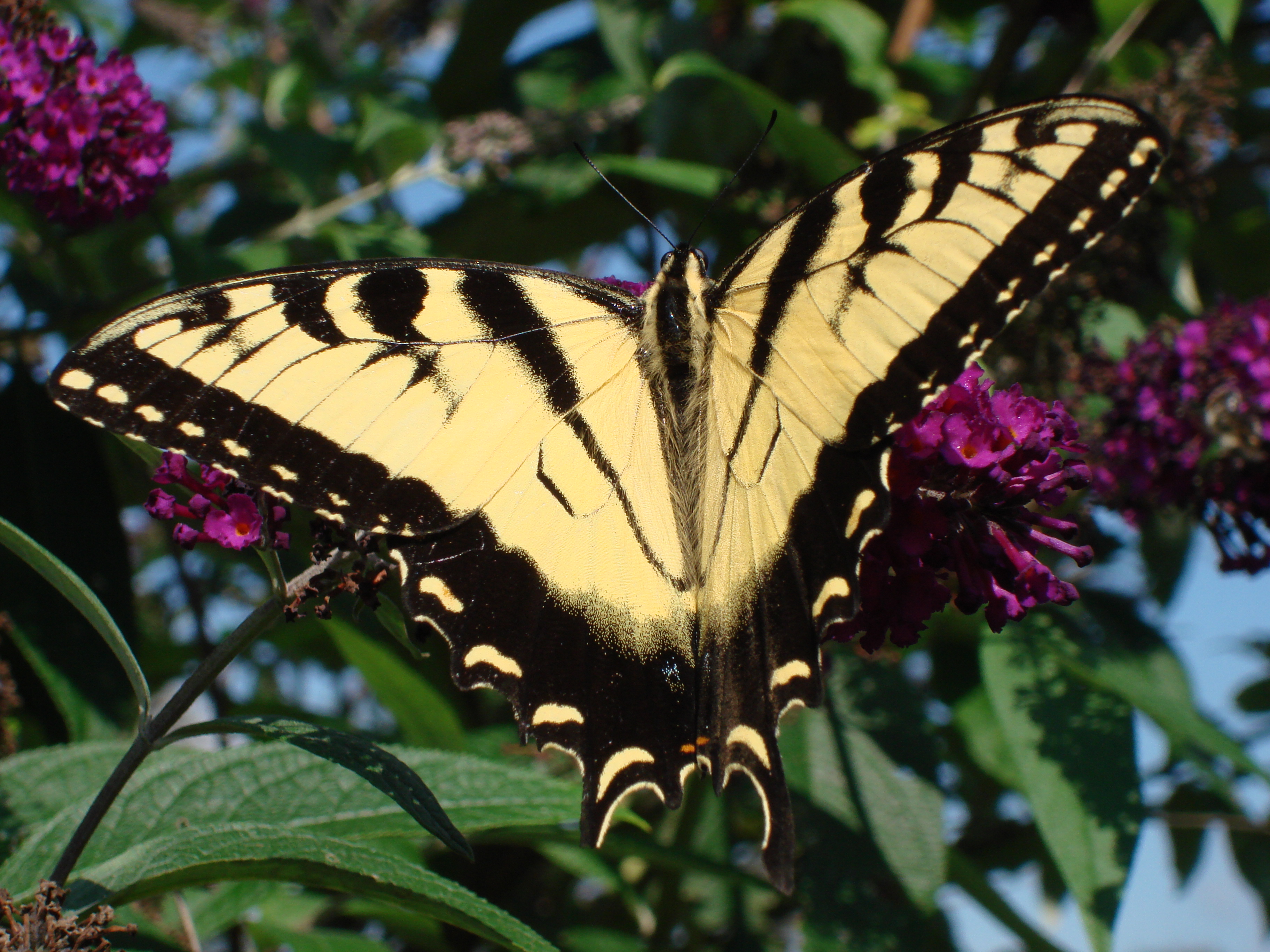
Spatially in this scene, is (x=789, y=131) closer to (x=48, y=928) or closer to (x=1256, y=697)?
(x=48, y=928)

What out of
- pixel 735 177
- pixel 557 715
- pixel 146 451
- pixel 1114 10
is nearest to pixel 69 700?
pixel 146 451

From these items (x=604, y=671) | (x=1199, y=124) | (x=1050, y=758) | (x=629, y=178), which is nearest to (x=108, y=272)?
(x=629, y=178)

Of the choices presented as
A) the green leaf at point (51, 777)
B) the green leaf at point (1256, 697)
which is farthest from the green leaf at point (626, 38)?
the green leaf at point (1256, 697)

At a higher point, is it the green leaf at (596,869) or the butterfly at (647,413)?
the butterfly at (647,413)

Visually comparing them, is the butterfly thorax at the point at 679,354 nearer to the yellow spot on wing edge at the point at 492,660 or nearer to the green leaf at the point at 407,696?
the yellow spot on wing edge at the point at 492,660

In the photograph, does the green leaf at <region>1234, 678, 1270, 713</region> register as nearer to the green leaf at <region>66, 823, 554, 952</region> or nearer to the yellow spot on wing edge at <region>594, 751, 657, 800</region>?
the yellow spot on wing edge at <region>594, 751, 657, 800</region>

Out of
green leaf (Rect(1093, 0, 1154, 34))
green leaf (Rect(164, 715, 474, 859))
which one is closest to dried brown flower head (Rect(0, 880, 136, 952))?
green leaf (Rect(164, 715, 474, 859))

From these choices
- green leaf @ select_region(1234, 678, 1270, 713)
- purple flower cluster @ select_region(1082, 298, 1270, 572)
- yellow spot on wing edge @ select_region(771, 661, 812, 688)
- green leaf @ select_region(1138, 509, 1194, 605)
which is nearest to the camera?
yellow spot on wing edge @ select_region(771, 661, 812, 688)
